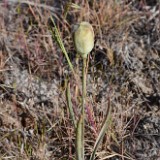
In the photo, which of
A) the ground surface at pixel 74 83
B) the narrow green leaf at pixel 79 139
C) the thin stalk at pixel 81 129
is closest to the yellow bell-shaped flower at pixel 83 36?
the thin stalk at pixel 81 129

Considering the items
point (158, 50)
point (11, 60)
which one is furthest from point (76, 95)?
point (158, 50)

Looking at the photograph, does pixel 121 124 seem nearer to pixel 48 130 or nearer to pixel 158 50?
pixel 48 130

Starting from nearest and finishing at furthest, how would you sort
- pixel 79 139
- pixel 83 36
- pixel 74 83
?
pixel 83 36, pixel 79 139, pixel 74 83

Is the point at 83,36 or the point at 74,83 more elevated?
the point at 83,36

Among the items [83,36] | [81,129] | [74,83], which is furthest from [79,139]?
[74,83]

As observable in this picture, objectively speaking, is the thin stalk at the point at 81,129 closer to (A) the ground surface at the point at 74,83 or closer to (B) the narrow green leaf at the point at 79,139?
(B) the narrow green leaf at the point at 79,139

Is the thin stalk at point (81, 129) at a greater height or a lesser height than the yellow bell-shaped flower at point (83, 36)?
lesser

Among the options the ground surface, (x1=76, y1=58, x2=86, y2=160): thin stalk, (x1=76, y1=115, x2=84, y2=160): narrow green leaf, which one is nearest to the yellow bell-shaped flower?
(x1=76, y1=58, x2=86, y2=160): thin stalk

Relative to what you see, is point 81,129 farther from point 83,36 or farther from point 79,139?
point 83,36
